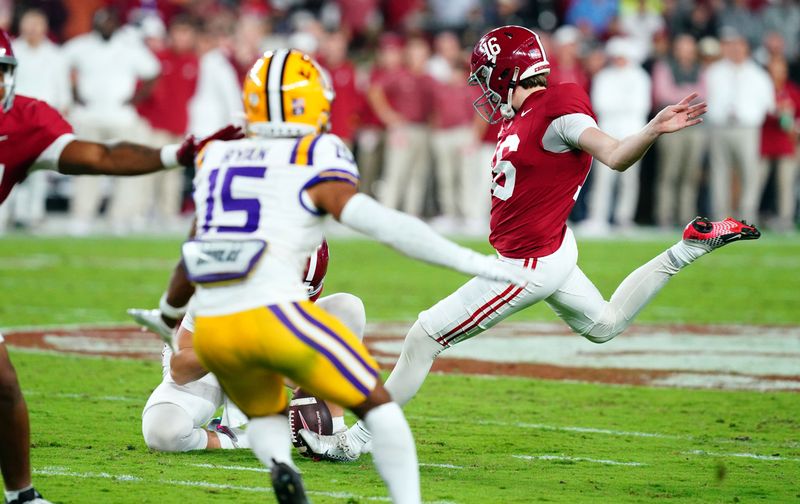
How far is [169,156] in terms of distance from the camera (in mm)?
4898

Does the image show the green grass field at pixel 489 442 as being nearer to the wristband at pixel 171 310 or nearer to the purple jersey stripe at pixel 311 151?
the wristband at pixel 171 310

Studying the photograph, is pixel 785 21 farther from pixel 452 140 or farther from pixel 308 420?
pixel 308 420

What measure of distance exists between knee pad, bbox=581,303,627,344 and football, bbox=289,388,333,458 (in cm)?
128

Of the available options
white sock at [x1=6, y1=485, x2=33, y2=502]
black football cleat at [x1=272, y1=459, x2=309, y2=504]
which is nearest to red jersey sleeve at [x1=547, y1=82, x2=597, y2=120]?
black football cleat at [x1=272, y1=459, x2=309, y2=504]

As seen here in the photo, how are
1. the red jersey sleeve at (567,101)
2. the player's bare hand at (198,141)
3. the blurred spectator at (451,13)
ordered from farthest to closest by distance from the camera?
1. the blurred spectator at (451,13)
2. the red jersey sleeve at (567,101)
3. the player's bare hand at (198,141)

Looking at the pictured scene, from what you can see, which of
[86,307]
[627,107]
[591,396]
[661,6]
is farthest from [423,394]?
[661,6]

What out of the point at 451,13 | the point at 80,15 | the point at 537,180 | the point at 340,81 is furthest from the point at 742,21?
the point at 537,180

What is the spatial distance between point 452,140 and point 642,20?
347cm

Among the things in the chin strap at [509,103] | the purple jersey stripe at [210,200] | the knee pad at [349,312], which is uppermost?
the chin strap at [509,103]

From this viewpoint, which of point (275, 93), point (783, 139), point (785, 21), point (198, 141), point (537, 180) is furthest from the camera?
point (785, 21)

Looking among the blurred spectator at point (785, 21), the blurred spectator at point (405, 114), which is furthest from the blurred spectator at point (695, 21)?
the blurred spectator at point (405, 114)

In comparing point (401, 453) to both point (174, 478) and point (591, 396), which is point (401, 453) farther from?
point (591, 396)

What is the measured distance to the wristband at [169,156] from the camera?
4859 mm

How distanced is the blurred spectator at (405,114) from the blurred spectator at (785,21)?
5.01 metres
